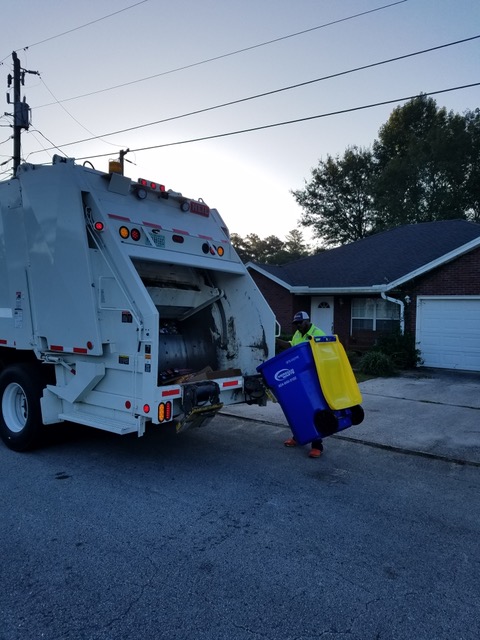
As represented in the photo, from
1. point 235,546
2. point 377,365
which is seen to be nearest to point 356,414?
point 235,546

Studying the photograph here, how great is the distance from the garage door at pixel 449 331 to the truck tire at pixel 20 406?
11.7m

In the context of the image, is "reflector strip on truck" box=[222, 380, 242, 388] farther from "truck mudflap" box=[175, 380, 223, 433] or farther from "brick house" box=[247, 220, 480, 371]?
"brick house" box=[247, 220, 480, 371]

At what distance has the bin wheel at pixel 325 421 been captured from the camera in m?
5.01

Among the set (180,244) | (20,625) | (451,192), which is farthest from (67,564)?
(451,192)

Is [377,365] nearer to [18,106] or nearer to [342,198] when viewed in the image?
[18,106]

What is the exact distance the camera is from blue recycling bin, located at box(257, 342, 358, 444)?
504cm

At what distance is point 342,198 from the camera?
39.1 meters

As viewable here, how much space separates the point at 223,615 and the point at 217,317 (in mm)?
4021

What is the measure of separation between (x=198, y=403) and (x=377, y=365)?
30.4 ft

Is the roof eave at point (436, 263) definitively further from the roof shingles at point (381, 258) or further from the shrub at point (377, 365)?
the shrub at point (377, 365)

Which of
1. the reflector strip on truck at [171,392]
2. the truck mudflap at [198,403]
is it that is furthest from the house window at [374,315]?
the reflector strip on truck at [171,392]

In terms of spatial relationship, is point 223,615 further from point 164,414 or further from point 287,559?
point 164,414

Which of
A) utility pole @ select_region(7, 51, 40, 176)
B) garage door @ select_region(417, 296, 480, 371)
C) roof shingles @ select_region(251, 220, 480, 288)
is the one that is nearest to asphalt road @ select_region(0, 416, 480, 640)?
garage door @ select_region(417, 296, 480, 371)

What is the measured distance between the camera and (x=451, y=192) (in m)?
32.0
